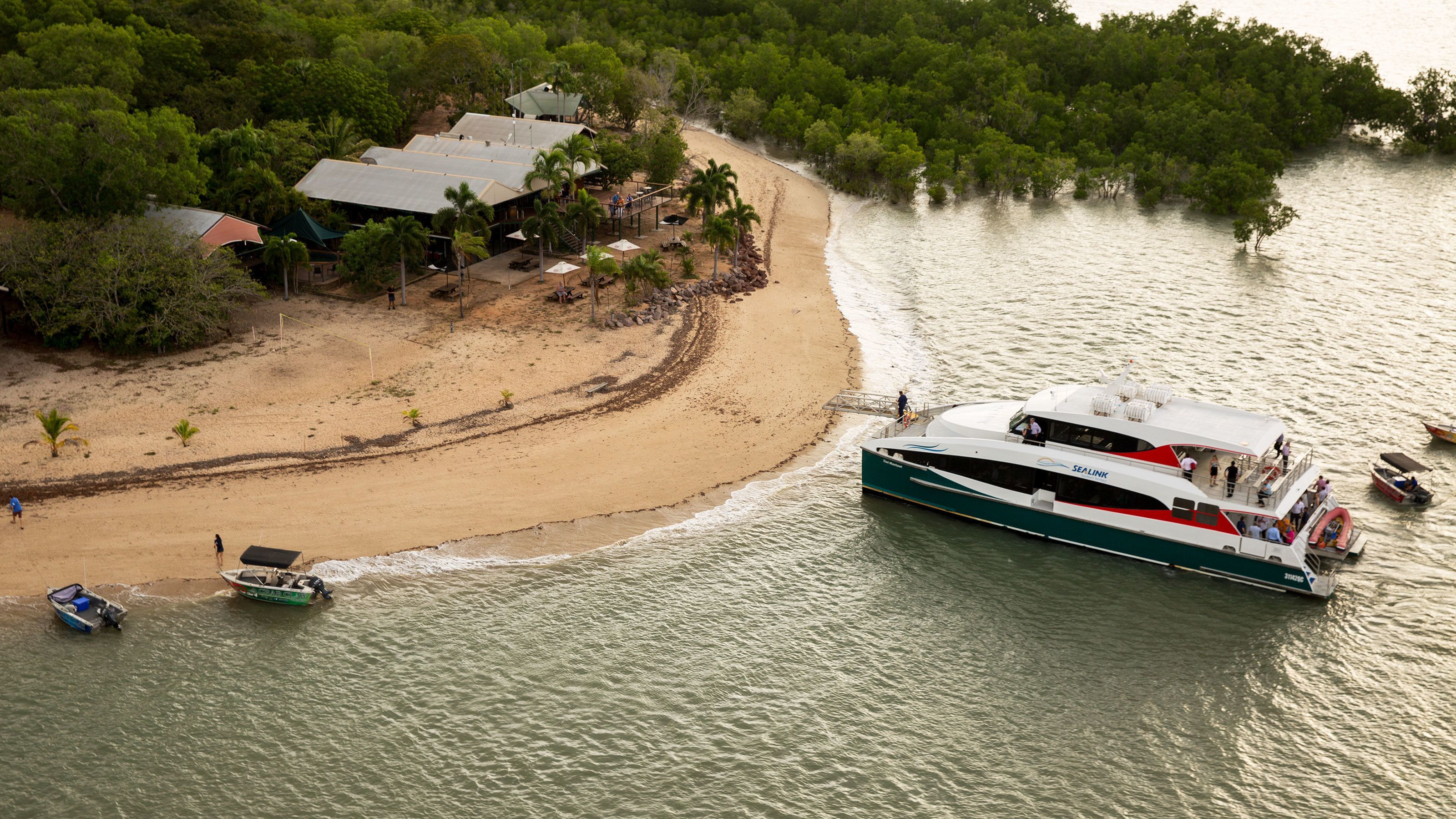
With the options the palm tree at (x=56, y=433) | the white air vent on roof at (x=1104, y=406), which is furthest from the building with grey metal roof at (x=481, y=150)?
the white air vent on roof at (x=1104, y=406)

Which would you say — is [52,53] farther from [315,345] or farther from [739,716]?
[739,716]

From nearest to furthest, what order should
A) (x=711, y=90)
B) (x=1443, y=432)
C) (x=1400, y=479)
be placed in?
(x=1400, y=479) < (x=1443, y=432) < (x=711, y=90)

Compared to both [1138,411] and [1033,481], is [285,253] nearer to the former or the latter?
[1033,481]

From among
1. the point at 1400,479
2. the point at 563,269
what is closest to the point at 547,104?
the point at 563,269

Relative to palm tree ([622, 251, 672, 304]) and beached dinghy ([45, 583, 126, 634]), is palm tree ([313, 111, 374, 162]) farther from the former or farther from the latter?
beached dinghy ([45, 583, 126, 634])

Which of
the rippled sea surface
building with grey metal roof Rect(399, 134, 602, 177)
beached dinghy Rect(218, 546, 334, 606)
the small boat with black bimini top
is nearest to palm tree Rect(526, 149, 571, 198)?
building with grey metal roof Rect(399, 134, 602, 177)
